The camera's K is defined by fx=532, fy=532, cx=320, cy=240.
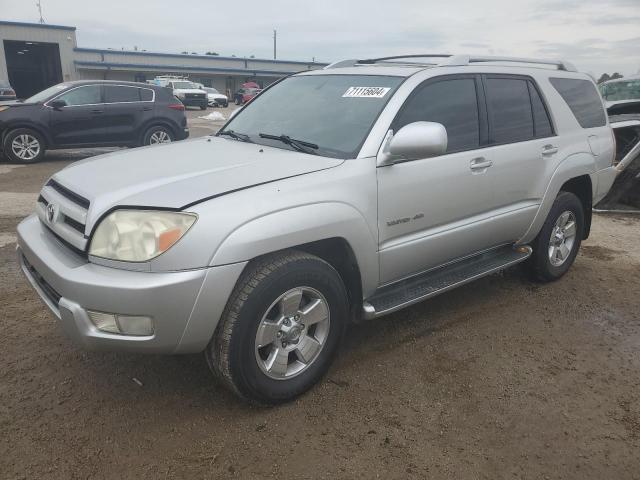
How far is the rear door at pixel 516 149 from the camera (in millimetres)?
3797

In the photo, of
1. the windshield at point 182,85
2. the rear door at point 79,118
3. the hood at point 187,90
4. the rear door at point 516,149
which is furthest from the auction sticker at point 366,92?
the windshield at point 182,85

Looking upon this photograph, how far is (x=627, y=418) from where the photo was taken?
2.81m

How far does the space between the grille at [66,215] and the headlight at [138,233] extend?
13cm

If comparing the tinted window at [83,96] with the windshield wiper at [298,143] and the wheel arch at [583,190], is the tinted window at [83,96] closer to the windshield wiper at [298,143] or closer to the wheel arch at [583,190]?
the windshield wiper at [298,143]

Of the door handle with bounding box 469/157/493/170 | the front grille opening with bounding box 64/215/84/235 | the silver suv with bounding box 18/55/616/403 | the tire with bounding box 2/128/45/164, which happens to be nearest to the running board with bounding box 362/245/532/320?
the silver suv with bounding box 18/55/616/403

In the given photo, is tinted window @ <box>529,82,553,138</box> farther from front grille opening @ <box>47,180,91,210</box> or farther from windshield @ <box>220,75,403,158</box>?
front grille opening @ <box>47,180,91,210</box>

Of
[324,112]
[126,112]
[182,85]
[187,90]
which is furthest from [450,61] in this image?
[182,85]

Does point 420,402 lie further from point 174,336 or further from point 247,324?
point 174,336

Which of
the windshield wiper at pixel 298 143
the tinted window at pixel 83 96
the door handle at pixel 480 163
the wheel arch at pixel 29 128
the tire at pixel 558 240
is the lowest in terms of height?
the tire at pixel 558 240

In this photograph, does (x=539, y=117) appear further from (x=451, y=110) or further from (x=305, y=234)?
(x=305, y=234)

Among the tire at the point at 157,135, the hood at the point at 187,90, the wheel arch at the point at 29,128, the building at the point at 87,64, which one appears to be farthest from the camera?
the building at the point at 87,64

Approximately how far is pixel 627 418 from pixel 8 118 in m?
10.8

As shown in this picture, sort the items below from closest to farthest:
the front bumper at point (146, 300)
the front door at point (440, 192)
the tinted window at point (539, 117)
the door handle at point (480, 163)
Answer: the front bumper at point (146, 300)
the front door at point (440, 192)
the door handle at point (480, 163)
the tinted window at point (539, 117)

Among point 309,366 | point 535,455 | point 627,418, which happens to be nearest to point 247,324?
point 309,366
